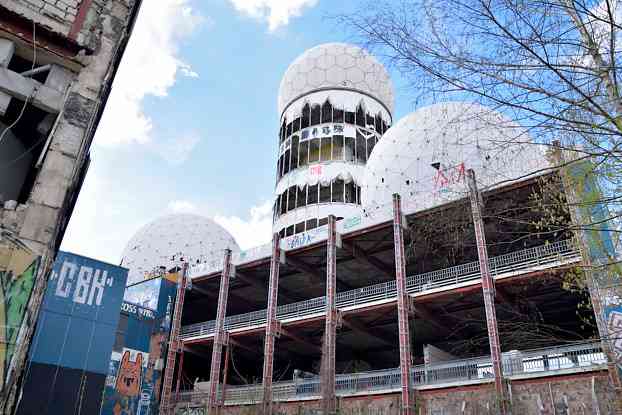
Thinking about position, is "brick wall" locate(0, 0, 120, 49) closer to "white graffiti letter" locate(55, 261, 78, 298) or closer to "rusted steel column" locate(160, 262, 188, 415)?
"white graffiti letter" locate(55, 261, 78, 298)

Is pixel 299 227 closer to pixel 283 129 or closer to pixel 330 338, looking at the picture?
pixel 283 129

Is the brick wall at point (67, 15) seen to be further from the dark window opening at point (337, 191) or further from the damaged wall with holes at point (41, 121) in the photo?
the dark window opening at point (337, 191)

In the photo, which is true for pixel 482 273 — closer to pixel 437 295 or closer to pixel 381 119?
pixel 437 295

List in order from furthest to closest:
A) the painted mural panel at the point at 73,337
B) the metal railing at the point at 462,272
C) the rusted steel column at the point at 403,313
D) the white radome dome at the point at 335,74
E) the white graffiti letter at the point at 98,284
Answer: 1. the white radome dome at the point at 335,74
2. the white graffiti letter at the point at 98,284
3. the painted mural panel at the point at 73,337
4. the rusted steel column at the point at 403,313
5. the metal railing at the point at 462,272

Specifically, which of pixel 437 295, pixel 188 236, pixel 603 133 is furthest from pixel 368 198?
pixel 603 133

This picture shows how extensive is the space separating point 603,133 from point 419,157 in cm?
2394

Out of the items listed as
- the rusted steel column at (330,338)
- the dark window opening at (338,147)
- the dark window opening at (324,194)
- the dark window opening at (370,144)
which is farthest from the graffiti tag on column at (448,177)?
the dark window opening at (338,147)

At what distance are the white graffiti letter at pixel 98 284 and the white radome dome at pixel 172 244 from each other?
16.1 meters

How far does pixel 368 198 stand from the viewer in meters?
32.1

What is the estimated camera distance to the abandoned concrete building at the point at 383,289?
70.0 feet

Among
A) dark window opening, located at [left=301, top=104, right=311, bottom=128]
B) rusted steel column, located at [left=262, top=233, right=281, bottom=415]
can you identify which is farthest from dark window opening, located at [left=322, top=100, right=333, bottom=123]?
rusted steel column, located at [left=262, top=233, right=281, bottom=415]

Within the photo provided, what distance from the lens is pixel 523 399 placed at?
2064 centimetres

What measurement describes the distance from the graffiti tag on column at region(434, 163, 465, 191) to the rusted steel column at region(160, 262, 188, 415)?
19.0 meters

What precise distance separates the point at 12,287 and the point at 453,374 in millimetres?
20112
